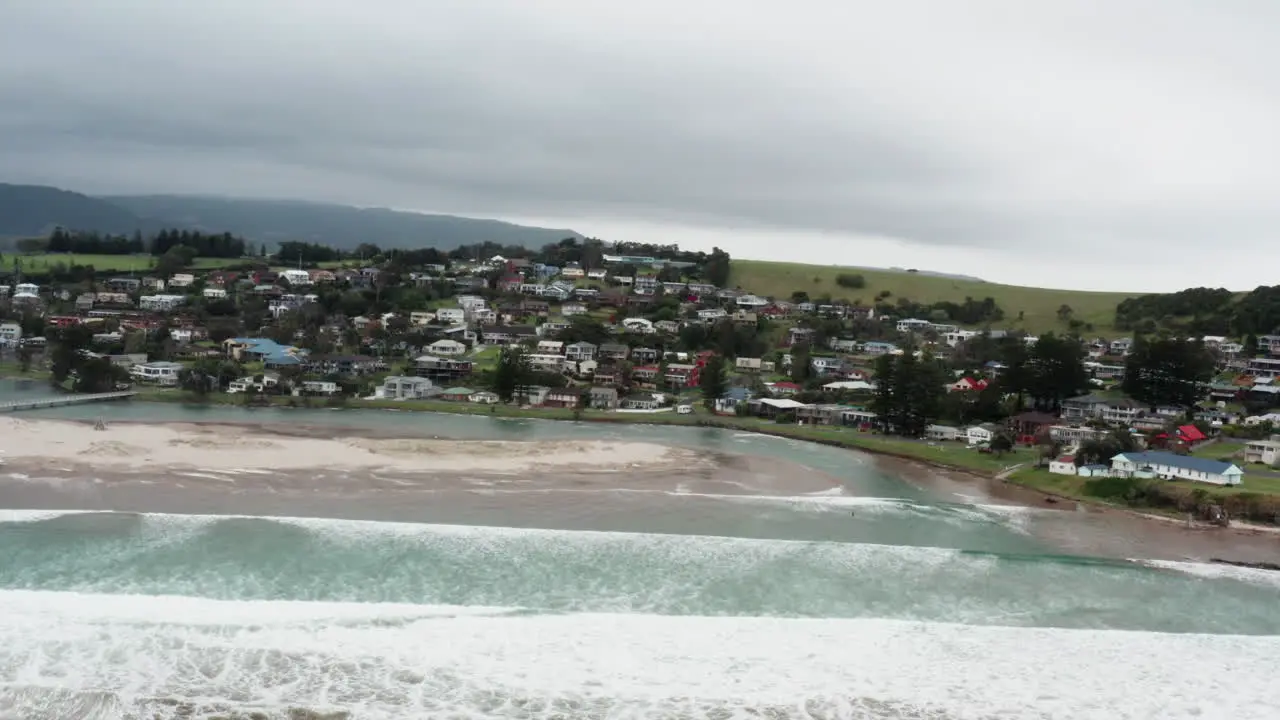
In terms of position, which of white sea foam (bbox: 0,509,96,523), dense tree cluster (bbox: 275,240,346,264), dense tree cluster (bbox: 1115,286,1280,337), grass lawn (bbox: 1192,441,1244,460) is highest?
dense tree cluster (bbox: 1115,286,1280,337)

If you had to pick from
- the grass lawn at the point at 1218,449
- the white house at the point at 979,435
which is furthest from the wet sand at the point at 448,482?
the grass lawn at the point at 1218,449

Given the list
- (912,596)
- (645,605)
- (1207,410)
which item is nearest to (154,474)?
(645,605)

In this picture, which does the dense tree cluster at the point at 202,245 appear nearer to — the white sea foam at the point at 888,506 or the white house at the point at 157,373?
the white house at the point at 157,373

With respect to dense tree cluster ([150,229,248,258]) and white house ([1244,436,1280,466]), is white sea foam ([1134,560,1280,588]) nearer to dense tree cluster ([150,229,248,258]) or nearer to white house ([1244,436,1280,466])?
white house ([1244,436,1280,466])

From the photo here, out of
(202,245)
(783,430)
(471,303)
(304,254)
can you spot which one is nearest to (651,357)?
(783,430)

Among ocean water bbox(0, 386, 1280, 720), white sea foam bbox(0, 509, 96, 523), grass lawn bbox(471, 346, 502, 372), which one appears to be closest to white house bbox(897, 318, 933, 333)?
grass lawn bbox(471, 346, 502, 372)

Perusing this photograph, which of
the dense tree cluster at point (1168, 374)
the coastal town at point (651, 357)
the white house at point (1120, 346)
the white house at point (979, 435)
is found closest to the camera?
the white house at point (979, 435)
